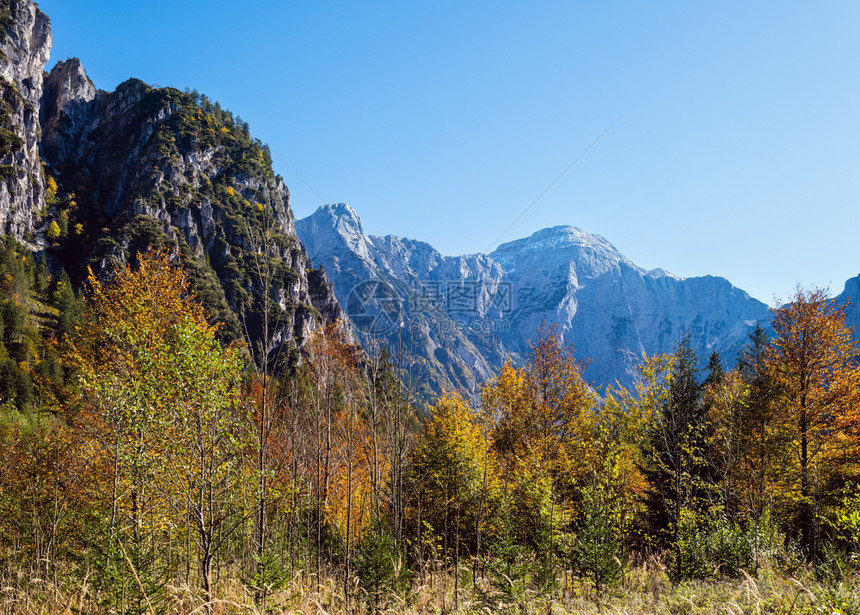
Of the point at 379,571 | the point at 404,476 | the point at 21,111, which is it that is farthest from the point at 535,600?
the point at 21,111

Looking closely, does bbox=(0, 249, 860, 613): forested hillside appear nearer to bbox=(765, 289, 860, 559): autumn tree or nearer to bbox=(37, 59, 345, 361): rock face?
bbox=(765, 289, 860, 559): autumn tree

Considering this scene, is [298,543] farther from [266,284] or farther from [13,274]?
[13,274]

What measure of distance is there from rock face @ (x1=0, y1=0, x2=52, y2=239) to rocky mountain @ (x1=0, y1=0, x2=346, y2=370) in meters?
0.33

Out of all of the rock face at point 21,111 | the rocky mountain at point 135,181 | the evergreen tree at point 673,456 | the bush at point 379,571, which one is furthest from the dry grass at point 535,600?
the rock face at point 21,111

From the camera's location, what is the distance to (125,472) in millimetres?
9008

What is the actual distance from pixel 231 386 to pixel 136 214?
13701cm

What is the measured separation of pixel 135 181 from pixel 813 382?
547 feet

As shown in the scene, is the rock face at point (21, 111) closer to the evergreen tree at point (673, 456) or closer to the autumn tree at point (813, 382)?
the evergreen tree at point (673, 456)

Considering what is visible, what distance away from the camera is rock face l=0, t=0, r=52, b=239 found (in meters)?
105

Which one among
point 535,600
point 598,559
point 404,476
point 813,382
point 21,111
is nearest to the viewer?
point 535,600

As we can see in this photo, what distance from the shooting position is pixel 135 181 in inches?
5202

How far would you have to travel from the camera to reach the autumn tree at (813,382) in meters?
16.7

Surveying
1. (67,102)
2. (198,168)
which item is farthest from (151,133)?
(67,102)

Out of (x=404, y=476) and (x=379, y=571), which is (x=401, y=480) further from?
(x=404, y=476)
